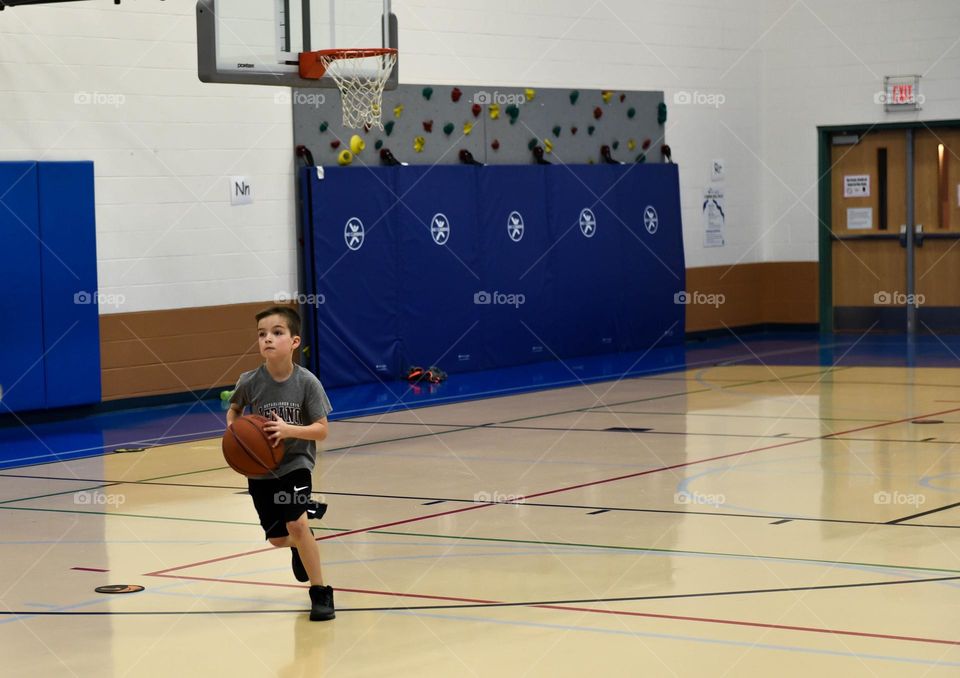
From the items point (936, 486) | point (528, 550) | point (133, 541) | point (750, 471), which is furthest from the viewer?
point (750, 471)

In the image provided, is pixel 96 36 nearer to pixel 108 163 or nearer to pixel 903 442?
pixel 108 163

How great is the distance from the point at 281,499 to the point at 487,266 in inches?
434

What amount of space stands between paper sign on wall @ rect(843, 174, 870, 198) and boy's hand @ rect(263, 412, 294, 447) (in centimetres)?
1613

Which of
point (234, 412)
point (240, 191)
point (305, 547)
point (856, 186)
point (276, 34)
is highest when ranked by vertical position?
point (276, 34)

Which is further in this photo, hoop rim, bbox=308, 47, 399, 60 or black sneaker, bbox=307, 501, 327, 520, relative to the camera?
hoop rim, bbox=308, 47, 399, 60

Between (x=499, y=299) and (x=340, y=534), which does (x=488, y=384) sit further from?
(x=340, y=534)

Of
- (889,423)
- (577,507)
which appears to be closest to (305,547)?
(577,507)

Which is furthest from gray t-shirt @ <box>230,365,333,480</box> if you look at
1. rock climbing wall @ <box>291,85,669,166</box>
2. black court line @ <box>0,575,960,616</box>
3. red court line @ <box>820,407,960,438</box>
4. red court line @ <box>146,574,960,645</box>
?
rock climbing wall @ <box>291,85,669,166</box>

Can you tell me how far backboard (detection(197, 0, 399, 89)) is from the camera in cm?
1195

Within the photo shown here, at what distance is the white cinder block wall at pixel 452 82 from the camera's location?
13133 mm

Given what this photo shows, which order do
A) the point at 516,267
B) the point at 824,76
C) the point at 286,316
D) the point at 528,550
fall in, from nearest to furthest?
the point at 286,316, the point at 528,550, the point at 516,267, the point at 824,76

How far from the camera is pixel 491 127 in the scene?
17.1m

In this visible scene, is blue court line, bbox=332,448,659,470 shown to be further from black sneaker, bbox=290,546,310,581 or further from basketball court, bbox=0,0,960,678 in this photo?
black sneaker, bbox=290,546,310,581

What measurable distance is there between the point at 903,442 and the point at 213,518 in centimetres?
519
